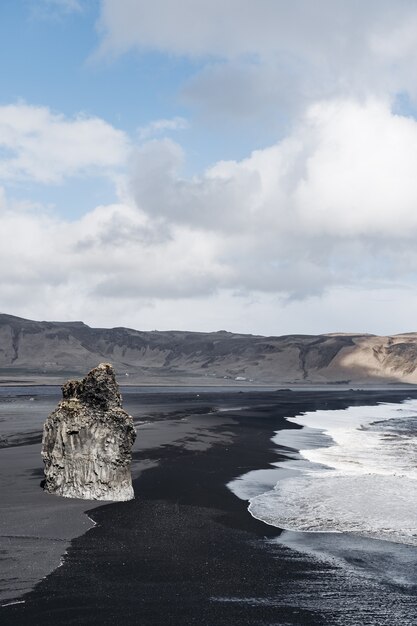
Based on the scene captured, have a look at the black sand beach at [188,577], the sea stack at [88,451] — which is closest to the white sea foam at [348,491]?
the black sand beach at [188,577]

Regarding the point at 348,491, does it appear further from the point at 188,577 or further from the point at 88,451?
the point at 188,577

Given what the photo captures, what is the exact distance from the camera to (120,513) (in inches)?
554

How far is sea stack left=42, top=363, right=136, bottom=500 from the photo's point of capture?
1531 centimetres

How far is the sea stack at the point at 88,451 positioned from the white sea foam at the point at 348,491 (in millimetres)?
3485

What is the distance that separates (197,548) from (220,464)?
11347 millimetres

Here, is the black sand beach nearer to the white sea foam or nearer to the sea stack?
the sea stack

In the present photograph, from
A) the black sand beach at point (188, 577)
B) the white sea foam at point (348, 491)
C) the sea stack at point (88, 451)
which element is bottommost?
the white sea foam at point (348, 491)

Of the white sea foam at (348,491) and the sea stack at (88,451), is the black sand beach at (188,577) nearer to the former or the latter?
the sea stack at (88,451)

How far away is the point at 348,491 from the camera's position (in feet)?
59.8

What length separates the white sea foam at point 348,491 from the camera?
561 inches

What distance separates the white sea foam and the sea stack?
3.48 metres

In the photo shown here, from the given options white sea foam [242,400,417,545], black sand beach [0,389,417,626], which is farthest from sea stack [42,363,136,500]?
white sea foam [242,400,417,545]

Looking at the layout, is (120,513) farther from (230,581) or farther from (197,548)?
(230,581)

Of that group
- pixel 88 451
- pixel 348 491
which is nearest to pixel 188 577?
pixel 88 451
